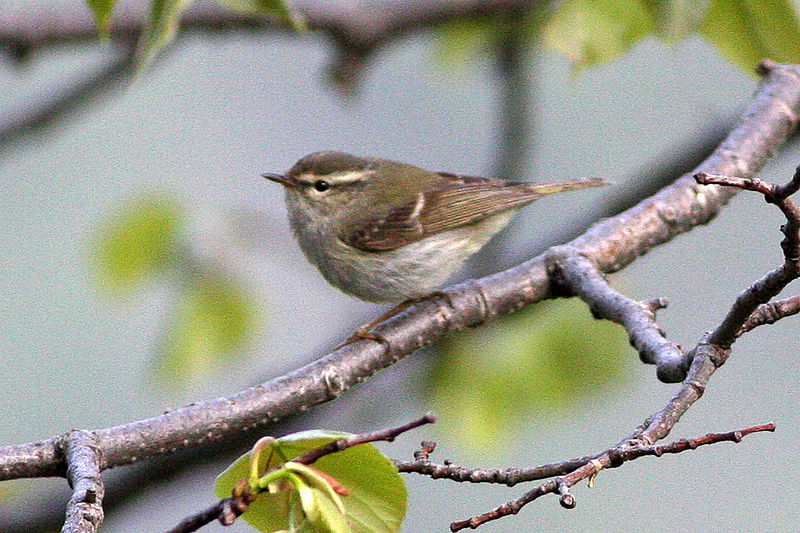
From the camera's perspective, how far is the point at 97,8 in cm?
169

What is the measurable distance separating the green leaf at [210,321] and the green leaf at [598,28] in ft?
5.86

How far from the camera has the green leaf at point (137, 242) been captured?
337cm

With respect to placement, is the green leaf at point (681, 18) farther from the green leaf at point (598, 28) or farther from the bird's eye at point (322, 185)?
the bird's eye at point (322, 185)

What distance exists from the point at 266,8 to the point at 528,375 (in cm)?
166

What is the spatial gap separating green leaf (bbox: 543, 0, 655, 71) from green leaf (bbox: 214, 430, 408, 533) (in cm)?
96

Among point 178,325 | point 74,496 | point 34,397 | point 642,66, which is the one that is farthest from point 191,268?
point 642,66

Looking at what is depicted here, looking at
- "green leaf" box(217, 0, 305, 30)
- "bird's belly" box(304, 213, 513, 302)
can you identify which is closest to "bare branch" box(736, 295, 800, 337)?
"green leaf" box(217, 0, 305, 30)

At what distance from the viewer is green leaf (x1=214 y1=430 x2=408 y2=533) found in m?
1.37

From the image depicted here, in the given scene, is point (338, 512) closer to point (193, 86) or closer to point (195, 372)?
point (195, 372)

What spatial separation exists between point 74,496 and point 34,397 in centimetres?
445

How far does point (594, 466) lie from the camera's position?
1.32m

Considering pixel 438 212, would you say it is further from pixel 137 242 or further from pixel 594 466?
pixel 594 466

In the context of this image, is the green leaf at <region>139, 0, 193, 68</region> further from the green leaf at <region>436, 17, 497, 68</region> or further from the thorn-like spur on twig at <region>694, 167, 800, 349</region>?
the green leaf at <region>436, 17, 497, 68</region>

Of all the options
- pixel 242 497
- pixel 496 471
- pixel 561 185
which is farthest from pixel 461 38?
pixel 242 497
